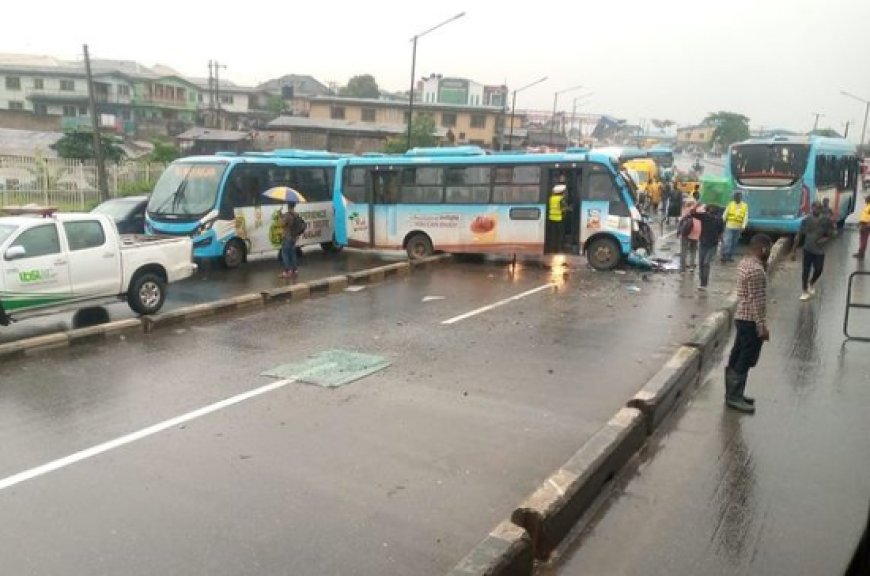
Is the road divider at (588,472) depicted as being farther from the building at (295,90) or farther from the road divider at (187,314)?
the building at (295,90)

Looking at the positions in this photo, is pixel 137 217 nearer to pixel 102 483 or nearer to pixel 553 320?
pixel 553 320

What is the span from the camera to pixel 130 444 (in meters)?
6.48

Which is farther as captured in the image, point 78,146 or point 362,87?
point 362,87

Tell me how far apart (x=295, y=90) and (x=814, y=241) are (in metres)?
84.2

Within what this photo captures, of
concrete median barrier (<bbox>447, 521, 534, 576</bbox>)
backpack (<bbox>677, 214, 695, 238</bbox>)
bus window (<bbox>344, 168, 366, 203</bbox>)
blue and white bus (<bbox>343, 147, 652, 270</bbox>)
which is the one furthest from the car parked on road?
concrete median barrier (<bbox>447, 521, 534, 576</bbox>)

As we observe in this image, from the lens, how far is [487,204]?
59.1 feet

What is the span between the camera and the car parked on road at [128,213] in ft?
63.4

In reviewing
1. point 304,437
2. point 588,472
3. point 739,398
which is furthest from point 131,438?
point 739,398

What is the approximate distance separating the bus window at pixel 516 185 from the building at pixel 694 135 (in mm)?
135842

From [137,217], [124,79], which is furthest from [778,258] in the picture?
[124,79]

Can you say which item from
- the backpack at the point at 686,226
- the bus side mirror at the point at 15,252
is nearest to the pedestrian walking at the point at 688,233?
the backpack at the point at 686,226

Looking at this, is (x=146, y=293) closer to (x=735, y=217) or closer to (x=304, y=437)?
(x=304, y=437)

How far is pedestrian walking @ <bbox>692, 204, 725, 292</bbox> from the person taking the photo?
1425 centimetres

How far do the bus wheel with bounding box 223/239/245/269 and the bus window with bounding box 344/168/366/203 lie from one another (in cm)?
329
